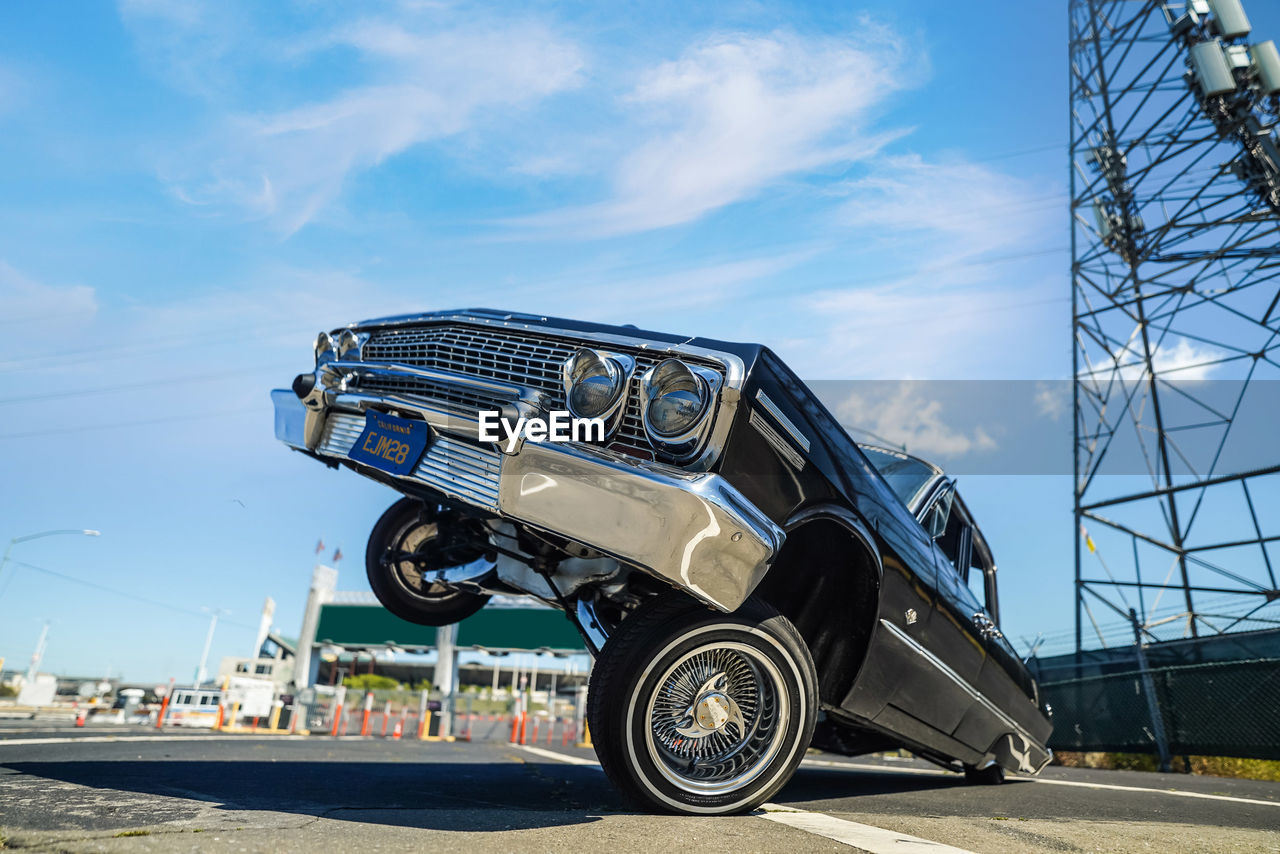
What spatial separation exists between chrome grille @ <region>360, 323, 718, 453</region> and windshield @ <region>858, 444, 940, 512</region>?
1.73 metres

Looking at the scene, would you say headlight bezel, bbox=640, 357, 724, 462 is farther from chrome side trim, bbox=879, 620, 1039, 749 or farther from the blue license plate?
chrome side trim, bbox=879, 620, 1039, 749

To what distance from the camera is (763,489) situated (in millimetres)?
2586

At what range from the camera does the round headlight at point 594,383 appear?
8.43 ft

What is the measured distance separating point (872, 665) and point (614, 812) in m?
1.19

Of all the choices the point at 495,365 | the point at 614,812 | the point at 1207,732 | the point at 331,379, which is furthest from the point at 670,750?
the point at 1207,732

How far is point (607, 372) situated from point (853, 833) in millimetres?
1510

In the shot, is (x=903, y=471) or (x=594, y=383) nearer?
(x=594, y=383)

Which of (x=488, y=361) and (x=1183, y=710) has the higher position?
(x=488, y=361)

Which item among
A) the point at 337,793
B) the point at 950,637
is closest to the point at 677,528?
the point at 337,793

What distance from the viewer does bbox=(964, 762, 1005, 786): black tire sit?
15.6ft

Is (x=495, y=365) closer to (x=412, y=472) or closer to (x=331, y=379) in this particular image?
(x=412, y=472)

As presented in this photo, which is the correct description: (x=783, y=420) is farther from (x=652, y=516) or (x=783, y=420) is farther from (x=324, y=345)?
(x=324, y=345)

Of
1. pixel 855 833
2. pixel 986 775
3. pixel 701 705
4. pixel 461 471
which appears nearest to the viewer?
pixel 855 833

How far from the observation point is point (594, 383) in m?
2.61
